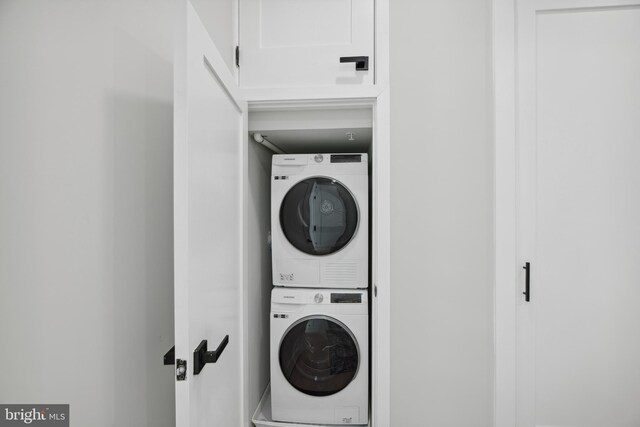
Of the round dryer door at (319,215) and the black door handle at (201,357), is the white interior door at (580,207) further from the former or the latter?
the black door handle at (201,357)

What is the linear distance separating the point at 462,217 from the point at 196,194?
1.14 meters

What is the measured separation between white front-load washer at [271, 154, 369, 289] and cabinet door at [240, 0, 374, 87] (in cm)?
46

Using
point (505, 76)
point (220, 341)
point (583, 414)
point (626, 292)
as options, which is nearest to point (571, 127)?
point (505, 76)

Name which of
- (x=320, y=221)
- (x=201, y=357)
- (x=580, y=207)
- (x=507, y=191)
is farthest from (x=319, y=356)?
(x=580, y=207)

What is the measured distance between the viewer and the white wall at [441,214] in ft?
4.24

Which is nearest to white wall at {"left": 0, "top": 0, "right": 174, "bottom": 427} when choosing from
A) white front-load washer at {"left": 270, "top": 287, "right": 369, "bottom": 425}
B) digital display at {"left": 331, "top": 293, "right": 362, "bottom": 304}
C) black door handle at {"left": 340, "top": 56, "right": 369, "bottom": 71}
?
black door handle at {"left": 340, "top": 56, "right": 369, "bottom": 71}

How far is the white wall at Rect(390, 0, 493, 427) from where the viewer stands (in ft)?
4.24

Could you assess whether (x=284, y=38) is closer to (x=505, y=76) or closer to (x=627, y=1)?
(x=505, y=76)

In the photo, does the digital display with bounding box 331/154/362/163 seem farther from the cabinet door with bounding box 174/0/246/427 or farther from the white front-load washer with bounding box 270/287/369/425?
the white front-load washer with bounding box 270/287/369/425

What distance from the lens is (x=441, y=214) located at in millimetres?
1310

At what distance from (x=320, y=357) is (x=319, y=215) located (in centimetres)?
81

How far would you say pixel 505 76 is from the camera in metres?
1.25

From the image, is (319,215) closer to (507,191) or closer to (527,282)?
(507,191)

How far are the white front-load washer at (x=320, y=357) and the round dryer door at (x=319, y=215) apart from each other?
0.29 m
